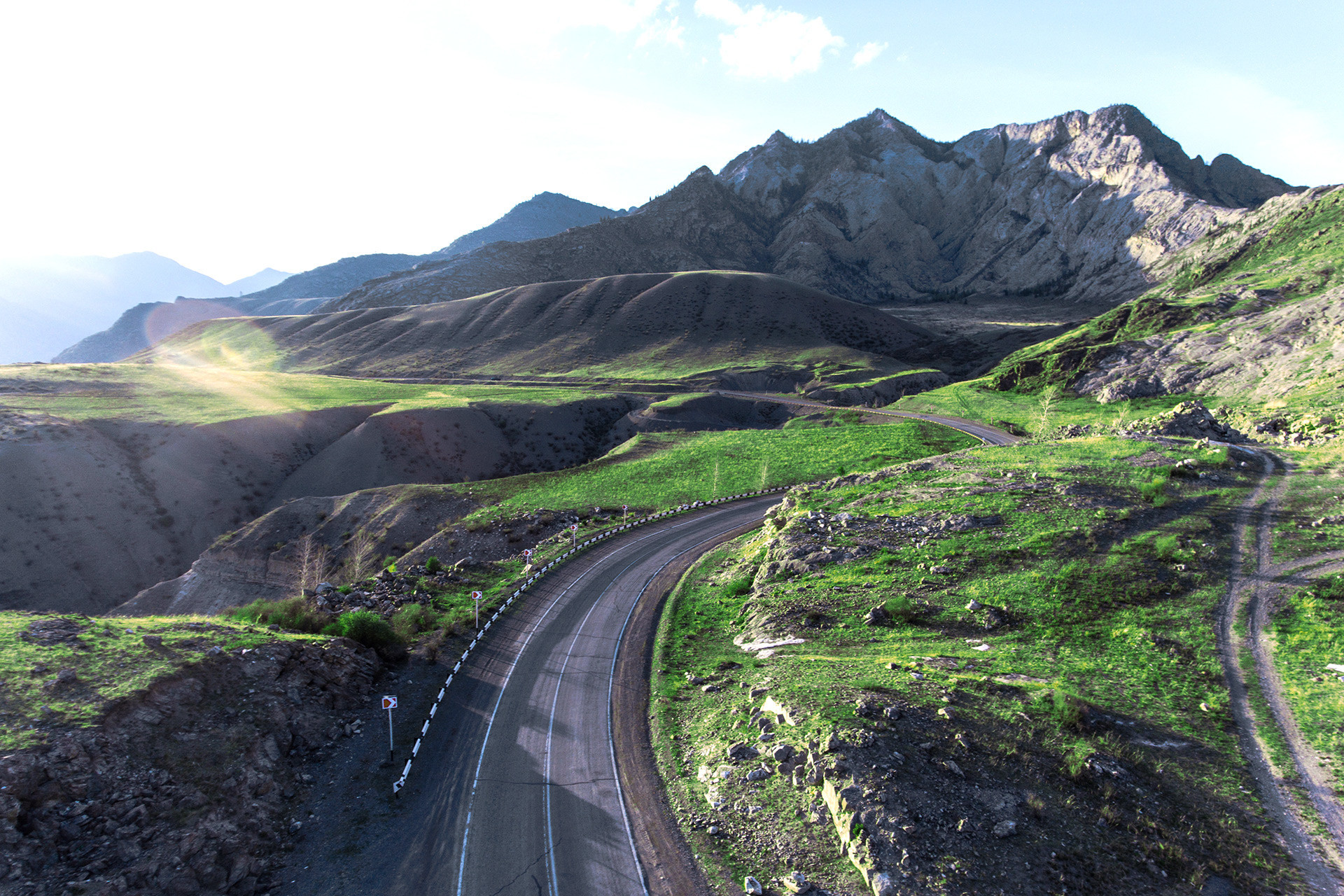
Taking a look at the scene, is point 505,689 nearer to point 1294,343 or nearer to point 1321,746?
point 1321,746

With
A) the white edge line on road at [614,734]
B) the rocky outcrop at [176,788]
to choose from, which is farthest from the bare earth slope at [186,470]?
the white edge line on road at [614,734]

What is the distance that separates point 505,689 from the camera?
81.2 ft

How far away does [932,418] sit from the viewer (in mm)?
83250

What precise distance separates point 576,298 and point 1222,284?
149 meters

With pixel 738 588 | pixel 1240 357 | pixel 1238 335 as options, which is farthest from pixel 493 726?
pixel 1238 335

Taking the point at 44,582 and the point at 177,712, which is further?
the point at 44,582

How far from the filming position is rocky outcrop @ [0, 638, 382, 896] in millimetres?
13523

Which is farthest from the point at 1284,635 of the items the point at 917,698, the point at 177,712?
the point at 177,712

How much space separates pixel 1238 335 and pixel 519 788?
9775cm

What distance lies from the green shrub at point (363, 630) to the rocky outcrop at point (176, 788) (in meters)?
4.66

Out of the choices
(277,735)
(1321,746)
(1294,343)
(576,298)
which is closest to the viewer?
(1321,746)

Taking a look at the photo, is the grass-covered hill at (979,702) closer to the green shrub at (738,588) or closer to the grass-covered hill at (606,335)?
the green shrub at (738,588)

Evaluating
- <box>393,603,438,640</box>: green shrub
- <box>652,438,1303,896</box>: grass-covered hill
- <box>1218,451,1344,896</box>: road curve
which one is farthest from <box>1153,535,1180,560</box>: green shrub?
<box>393,603,438,640</box>: green shrub

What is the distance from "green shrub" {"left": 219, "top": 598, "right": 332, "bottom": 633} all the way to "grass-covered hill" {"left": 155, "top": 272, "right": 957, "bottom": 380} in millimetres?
105173
